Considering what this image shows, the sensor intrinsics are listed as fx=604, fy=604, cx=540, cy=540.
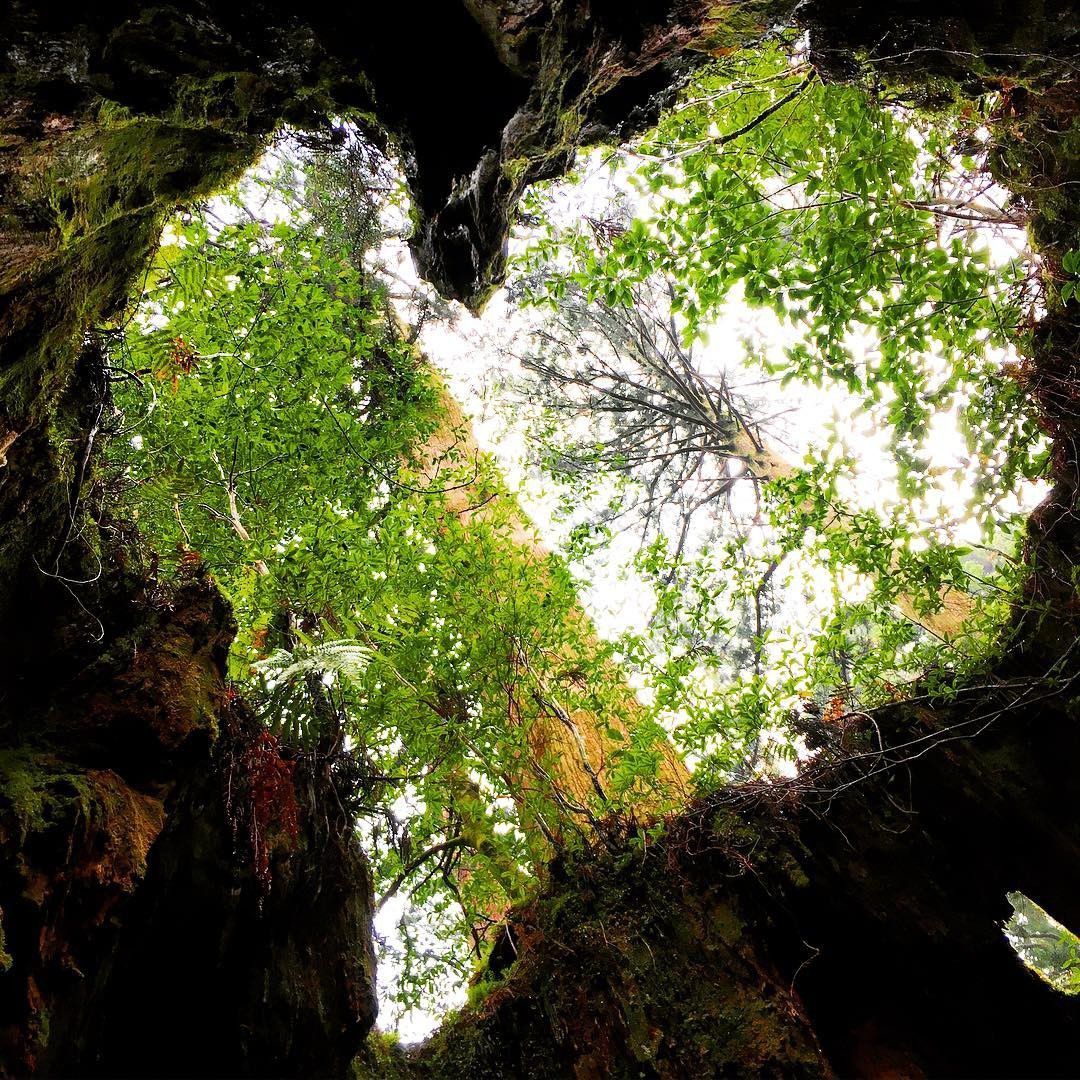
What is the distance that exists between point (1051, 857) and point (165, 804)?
20.0 feet

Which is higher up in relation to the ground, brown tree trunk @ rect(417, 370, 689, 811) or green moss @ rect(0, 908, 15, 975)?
green moss @ rect(0, 908, 15, 975)

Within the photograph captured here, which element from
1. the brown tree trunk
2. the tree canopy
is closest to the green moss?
the tree canopy

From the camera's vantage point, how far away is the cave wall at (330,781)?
7.68ft

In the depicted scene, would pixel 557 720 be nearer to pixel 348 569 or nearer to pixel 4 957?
pixel 348 569

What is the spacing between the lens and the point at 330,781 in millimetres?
4969

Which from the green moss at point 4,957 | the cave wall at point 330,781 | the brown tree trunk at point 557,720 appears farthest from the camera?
the brown tree trunk at point 557,720

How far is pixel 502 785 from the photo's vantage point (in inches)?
204

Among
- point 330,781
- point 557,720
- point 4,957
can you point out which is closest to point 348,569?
point 330,781

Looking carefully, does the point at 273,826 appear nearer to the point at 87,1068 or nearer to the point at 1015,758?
the point at 87,1068

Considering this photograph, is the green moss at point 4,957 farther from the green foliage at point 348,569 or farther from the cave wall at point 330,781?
the green foliage at point 348,569

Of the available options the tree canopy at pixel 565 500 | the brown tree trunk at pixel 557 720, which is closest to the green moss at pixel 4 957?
the tree canopy at pixel 565 500

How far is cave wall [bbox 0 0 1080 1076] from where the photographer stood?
7.68 ft

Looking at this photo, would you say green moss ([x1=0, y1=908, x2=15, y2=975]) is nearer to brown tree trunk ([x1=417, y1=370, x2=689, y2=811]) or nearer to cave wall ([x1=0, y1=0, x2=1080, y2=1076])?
cave wall ([x1=0, y1=0, x2=1080, y2=1076])

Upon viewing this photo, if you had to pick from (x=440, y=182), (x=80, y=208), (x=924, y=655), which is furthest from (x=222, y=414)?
(x=924, y=655)
